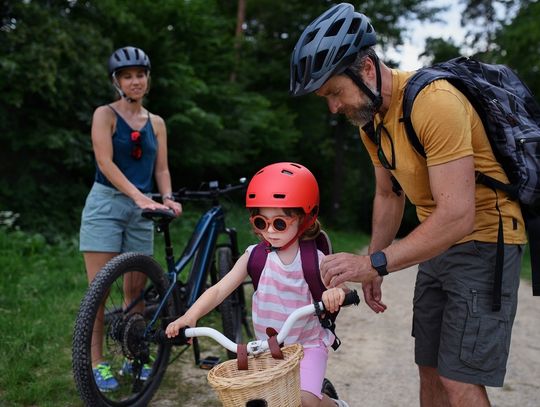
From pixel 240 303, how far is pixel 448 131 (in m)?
2.90

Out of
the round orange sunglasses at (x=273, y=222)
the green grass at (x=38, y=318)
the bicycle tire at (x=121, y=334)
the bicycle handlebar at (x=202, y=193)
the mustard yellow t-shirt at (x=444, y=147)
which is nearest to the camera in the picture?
the mustard yellow t-shirt at (x=444, y=147)

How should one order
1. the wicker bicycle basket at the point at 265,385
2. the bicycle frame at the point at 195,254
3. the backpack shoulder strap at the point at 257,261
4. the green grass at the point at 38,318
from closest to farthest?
the wicker bicycle basket at the point at 265,385
the backpack shoulder strap at the point at 257,261
the green grass at the point at 38,318
the bicycle frame at the point at 195,254

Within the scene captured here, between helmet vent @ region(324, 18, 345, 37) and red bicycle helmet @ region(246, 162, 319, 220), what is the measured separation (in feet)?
2.11

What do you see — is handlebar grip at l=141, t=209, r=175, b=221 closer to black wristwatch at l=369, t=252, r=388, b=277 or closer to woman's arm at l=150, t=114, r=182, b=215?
woman's arm at l=150, t=114, r=182, b=215

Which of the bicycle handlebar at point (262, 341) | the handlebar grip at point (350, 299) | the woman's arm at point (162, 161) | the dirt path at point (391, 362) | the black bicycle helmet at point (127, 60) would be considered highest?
the black bicycle helmet at point (127, 60)

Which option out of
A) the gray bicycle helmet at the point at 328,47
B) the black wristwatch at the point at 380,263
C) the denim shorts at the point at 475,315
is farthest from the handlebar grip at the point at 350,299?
the gray bicycle helmet at the point at 328,47

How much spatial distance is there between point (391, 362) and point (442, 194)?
3.15 m

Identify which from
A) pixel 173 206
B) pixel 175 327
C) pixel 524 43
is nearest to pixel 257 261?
pixel 175 327

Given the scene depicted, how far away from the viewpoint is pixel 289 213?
101 inches

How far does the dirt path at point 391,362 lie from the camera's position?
162 inches

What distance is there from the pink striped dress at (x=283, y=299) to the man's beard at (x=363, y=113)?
0.69 metres

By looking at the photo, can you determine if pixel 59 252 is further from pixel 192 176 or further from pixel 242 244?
pixel 192 176

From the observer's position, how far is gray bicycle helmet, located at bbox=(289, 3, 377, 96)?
223cm

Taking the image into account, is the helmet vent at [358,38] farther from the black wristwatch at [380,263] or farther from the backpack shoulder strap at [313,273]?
the backpack shoulder strap at [313,273]
